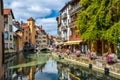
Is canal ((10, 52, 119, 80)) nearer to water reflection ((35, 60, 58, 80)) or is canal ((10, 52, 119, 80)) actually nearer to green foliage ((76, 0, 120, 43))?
water reflection ((35, 60, 58, 80))

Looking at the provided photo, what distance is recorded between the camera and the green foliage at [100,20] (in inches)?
1250

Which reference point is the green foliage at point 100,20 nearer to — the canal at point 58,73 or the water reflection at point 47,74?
the canal at point 58,73

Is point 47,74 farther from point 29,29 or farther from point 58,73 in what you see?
point 29,29

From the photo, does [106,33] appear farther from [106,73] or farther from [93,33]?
[106,73]

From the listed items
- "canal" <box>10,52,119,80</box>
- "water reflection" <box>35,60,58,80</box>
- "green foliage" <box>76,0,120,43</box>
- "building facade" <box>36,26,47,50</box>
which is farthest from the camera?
"building facade" <box>36,26,47,50</box>

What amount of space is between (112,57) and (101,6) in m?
8.60

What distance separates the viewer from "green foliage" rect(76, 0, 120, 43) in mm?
31750

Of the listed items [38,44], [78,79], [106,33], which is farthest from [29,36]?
[78,79]

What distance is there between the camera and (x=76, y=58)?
41.4m

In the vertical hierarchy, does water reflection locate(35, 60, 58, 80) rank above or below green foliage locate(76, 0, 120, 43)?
below

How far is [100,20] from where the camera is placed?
34375 millimetres

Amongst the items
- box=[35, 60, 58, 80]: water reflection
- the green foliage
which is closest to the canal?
box=[35, 60, 58, 80]: water reflection

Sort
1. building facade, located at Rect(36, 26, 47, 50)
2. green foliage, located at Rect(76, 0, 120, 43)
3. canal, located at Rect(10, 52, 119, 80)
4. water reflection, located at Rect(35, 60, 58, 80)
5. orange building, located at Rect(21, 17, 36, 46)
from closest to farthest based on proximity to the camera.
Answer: canal, located at Rect(10, 52, 119, 80) → water reflection, located at Rect(35, 60, 58, 80) → green foliage, located at Rect(76, 0, 120, 43) → orange building, located at Rect(21, 17, 36, 46) → building facade, located at Rect(36, 26, 47, 50)

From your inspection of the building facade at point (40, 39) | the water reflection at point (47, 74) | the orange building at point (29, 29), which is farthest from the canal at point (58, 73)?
the building facade at point (40, 39)
